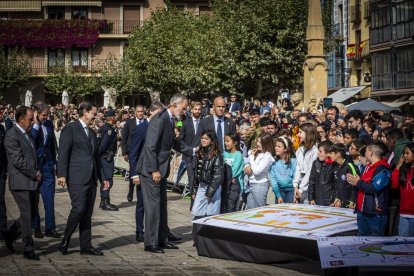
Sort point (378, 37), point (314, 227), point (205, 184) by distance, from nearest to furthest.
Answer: point (314, 227)
point (205, 184)
point (378, 37)

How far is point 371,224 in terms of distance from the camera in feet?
40.3

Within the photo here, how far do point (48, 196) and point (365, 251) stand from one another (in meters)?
6.28

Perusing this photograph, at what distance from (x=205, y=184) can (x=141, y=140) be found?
7.15 ft

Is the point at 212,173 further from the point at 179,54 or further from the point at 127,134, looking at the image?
the point at 179,54

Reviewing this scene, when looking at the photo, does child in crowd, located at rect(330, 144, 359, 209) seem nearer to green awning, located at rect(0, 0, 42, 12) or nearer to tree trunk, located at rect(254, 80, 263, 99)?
tree trunk, located at rect(254, 80, 263, 99)

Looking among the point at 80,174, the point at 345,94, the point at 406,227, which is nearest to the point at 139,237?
the point at 80,174

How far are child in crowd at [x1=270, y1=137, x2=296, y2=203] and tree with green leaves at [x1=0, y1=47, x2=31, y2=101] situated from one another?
60265 millimetres

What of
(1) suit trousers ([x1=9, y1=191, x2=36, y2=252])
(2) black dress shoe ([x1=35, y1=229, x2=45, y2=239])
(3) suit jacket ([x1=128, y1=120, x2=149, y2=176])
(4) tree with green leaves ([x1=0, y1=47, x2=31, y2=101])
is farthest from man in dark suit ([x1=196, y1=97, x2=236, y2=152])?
(4) tree with green leaves ([x1=0, y1=47, x2=31, y2=101])

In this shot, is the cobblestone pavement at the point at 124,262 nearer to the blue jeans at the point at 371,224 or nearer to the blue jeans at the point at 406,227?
the blue jeans at the point at 371,224

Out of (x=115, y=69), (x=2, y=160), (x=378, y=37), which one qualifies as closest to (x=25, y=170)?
(x=2, y=160)

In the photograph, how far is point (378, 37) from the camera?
56125mm

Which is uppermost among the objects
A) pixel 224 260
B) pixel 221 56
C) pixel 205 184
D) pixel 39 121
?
pixel 221 56

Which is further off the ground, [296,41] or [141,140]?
[296,41]

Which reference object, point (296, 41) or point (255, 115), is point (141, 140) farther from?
point (296, 41)
